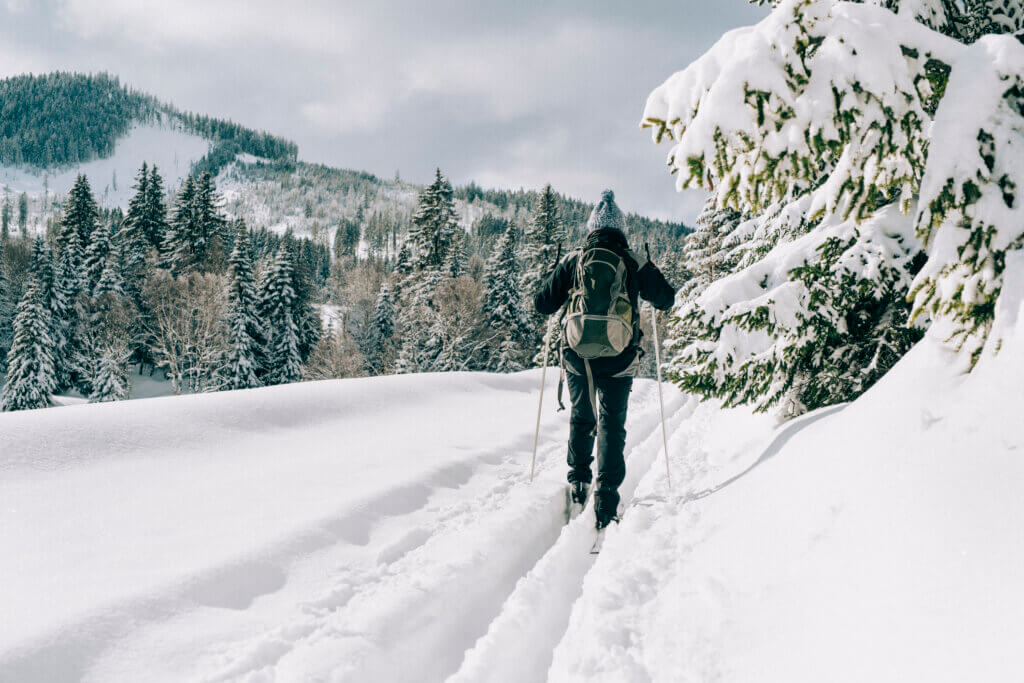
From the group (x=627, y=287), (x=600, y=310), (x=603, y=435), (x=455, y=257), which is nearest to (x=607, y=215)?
(x=627, y=287)

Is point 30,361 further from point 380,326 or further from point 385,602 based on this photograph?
point 385,602

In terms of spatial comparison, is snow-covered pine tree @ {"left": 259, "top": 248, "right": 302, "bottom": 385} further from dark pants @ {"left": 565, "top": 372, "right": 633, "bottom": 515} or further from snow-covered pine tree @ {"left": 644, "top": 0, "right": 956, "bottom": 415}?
snow-covered pine tree @ {"left": 644, "top": 0, "right": 956, "bottom": 415}

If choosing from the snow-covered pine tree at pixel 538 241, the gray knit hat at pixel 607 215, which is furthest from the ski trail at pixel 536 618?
the snow-covered pine tree at pixel 538 241

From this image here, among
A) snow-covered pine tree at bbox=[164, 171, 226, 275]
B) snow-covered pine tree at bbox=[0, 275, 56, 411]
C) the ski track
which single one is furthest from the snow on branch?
snow-covered pine tree at bbox=[164, 171, 226, 275]

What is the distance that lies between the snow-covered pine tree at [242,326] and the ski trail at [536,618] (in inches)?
1345

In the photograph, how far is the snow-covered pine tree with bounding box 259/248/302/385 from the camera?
3747 cm

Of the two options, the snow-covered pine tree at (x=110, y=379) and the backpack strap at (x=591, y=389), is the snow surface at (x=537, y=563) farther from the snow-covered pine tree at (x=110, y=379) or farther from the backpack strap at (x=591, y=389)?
the snow-covered pine tree at (x=110, y=379)

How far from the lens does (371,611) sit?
8.11ft

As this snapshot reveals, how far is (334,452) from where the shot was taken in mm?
5465

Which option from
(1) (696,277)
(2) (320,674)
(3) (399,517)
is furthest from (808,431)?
(1) (696,277)

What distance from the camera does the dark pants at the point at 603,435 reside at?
157 inches

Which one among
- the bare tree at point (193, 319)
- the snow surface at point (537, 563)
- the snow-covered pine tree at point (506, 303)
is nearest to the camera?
the snow surface at point (537, 563)

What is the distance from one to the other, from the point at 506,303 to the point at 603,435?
30.8 metres

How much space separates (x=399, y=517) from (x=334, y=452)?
1923mm
